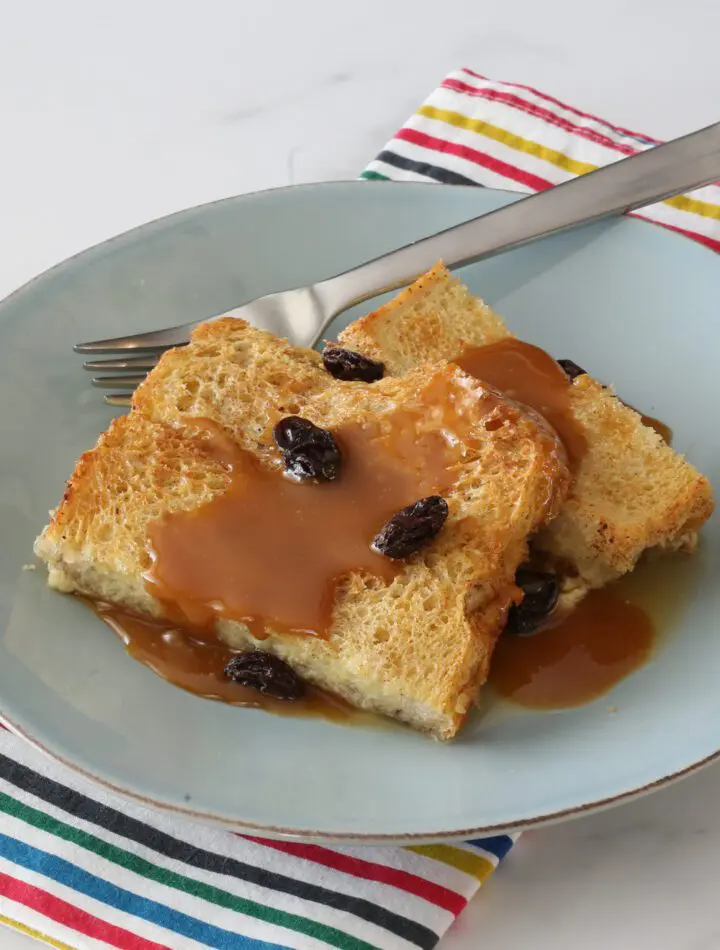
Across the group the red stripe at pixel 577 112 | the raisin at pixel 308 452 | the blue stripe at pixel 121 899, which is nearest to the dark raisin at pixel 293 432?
the raisin at pixel 308 452

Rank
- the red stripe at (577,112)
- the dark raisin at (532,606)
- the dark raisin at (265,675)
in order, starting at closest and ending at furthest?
the dark raisin at (265,675)
the dark raisin at (532,606)
the red stripe at (577,112)

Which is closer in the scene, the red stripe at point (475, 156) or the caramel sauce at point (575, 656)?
the caramel sauce at point (575, 656)

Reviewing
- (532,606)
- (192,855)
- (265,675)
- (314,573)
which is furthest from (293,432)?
(192,855)

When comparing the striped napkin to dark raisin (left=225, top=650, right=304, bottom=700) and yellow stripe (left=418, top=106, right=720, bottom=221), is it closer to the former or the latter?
yellow stripe (left=418, top=106, right=720, bottom=221)

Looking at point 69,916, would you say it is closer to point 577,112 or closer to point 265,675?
A: point 265,675

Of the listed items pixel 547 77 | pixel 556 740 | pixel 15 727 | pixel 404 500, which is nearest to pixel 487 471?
pixel 404 500

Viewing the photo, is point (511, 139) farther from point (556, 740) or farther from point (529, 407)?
point (556, 740)

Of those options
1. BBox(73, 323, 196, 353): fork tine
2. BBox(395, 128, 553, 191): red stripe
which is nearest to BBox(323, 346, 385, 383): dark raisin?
BBox(73, 323, 196, 353): fork tine

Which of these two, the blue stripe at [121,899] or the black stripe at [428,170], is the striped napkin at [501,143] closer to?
the black stripe at [428,170]
